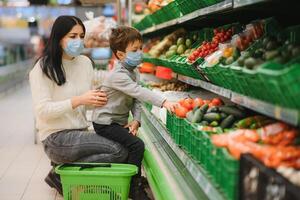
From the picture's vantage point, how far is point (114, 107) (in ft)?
12.2

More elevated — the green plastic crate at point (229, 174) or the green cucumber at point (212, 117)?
the green cucumber at point (212, 117)

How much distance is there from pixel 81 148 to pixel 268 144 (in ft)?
6.11

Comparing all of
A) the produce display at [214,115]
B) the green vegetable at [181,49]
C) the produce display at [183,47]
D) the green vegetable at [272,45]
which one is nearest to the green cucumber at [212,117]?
the produce display at [214,115]

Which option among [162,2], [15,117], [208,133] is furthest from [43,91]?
[15,117]

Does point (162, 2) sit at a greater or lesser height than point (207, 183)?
greater

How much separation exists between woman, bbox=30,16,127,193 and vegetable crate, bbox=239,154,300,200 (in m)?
1.81

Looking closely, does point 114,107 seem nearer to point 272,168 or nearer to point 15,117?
point 272,168

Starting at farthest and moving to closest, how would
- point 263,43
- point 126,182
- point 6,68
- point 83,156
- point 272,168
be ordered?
point 6,68 < point 83,156 < point 126,182 < point 263,43 < point 272,168

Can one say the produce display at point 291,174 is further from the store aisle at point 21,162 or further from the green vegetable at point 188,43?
the green vegetable at point 188,43

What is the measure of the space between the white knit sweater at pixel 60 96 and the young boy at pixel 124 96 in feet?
0.63

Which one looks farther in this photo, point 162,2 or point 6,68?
point 6,68

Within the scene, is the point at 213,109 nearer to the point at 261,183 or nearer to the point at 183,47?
the point at 261,183

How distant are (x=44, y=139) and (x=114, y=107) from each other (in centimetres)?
61

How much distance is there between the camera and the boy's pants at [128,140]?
363 cm
